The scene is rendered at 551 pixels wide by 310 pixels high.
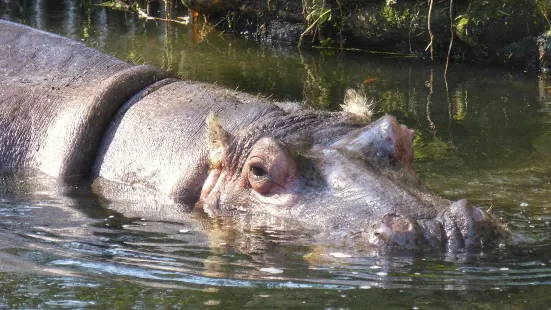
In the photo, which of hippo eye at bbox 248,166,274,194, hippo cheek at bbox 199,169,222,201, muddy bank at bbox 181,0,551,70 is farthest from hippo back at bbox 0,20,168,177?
muddy bank at bbox 181,0,551,70

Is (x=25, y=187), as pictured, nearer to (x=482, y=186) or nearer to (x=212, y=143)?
(x=212, y=143)

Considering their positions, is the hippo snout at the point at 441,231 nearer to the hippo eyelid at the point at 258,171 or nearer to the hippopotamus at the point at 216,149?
the hippopotamus at the point at 216,149

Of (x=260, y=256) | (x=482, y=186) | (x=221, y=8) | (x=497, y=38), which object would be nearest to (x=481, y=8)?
(x=497, y=38)

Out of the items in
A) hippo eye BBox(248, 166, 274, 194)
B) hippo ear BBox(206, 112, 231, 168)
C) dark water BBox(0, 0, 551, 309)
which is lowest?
dark water BBox(0, 0, 551, 309)

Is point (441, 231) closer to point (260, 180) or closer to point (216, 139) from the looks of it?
point (260, 180)

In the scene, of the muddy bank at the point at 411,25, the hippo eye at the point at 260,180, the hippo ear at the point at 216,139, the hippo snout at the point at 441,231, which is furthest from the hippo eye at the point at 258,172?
the muddy bank at the point at 411,25

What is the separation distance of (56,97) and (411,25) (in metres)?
7.57

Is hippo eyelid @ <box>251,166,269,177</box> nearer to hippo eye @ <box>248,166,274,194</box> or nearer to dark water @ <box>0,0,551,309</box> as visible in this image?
hippo eye @ <box>248,166,274,194</box>

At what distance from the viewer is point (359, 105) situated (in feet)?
21.8

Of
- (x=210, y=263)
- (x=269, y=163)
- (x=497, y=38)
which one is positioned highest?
(x=497, y=38)

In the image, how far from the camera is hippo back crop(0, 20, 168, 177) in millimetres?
6836

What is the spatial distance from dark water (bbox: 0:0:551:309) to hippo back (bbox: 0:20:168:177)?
0.71 feet

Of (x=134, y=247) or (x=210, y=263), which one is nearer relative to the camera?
(x=210, y=263)

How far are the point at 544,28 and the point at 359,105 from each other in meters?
7.04
